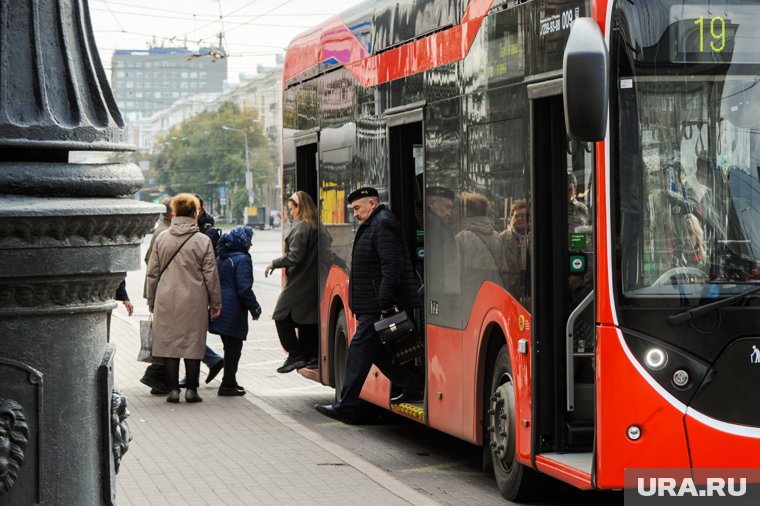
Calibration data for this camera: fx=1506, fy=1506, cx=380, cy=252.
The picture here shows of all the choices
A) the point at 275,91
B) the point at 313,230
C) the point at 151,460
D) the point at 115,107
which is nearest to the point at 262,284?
the point at 313,230

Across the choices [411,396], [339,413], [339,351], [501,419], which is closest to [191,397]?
[339,351]

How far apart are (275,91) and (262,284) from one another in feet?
357

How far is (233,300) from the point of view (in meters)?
13.5

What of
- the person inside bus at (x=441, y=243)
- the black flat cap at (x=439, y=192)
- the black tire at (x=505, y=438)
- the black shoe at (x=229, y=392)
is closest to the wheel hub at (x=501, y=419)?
the black tire at (x=505, y=438)

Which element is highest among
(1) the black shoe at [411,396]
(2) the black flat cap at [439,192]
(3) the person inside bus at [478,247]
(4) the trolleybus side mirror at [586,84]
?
(4) the trolleybus side mirror at [586,84]

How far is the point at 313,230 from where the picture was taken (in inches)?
523

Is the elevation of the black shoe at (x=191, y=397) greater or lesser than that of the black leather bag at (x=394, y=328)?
lesser

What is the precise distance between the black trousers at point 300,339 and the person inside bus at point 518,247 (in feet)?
17.9

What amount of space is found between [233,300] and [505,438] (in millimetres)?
5489

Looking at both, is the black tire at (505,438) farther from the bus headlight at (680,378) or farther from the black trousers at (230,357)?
the black trousers at (230,357)

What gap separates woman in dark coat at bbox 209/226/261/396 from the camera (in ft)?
43.8

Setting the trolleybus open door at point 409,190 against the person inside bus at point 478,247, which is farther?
the trolleybus open door at point 409,190

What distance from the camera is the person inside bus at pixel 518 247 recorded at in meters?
8.00

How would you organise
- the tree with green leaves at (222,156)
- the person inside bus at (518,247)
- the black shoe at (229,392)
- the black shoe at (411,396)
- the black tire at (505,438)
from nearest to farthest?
the person inside bus at (518,247), the black tire at (505,438), the black shoe at (411,396), the black shoe at (229,392), the tree with green leaves at (222,156)
